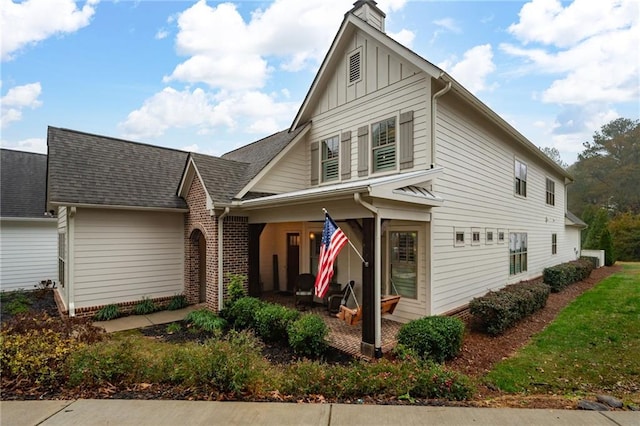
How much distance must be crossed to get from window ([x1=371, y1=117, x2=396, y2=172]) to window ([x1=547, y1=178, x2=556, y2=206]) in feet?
39.7

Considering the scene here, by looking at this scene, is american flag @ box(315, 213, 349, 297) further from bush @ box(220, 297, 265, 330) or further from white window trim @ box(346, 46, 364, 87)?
white window trim @ box(346, 46, 364, 87)

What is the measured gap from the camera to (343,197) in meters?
6.65

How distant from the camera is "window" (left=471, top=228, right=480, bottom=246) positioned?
31.5 feet

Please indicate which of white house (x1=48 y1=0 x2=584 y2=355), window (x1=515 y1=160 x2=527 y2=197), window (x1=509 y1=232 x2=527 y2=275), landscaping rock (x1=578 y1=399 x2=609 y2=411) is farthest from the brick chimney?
landscaping rock (x1=578 y1=399 x2=609 y2=411)

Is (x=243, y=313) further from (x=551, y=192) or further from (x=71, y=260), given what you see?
(x=551, y=192)

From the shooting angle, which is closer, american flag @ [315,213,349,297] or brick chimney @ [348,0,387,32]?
american flag @ [315,213,349,297]

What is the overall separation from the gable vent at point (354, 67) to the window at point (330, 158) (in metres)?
1.89

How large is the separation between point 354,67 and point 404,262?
614 centimetres

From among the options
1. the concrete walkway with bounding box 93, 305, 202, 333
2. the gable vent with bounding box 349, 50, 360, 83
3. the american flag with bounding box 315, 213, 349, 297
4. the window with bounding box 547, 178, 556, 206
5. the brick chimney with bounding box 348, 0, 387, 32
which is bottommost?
the concrete walkway with bounding box 93, 305, 202, 333

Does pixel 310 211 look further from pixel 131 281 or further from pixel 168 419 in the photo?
pixel 131 281

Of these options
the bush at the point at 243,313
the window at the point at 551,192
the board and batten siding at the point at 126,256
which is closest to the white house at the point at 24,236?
the board and batten siding at the point at 126,256

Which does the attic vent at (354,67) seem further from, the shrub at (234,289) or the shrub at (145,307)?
the shrub at (145,307)

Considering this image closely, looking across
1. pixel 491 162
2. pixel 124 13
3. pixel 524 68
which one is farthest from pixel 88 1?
pixel 524 68

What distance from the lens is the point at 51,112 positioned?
14.9 meters
